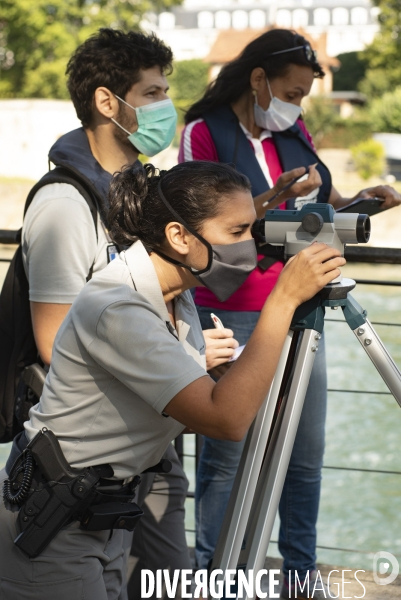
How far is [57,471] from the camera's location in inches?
75.1

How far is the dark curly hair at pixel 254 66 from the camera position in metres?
3.22

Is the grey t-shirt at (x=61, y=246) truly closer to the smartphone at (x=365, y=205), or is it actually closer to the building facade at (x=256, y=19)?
the smartphone at (x=365, y=205)

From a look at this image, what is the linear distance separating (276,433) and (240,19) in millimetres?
116209

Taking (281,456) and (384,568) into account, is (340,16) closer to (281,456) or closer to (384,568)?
(384,568)

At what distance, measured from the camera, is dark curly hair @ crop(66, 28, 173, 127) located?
2.69m

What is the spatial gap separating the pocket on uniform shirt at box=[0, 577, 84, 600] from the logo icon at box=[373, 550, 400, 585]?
1.51m

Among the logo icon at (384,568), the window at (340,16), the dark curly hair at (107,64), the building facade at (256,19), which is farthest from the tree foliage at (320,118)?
the window at (340,16)

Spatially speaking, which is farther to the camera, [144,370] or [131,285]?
[131,285]

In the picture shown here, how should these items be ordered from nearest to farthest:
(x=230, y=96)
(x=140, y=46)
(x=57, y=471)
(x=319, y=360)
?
(x=57, y=471) → (x=140, y=46) → (x=319, y=360) → (x=230, y=96)

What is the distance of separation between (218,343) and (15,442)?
1.85 ft

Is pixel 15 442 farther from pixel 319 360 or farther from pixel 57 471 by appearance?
pixel 319 360

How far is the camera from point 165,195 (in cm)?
199

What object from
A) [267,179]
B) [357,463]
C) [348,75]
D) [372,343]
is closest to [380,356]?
[372,343]

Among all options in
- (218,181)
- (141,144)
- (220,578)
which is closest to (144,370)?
(218,181)
